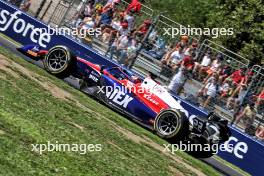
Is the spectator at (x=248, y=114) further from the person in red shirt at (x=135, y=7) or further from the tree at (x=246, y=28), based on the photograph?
the tree at (x=246, y=28)

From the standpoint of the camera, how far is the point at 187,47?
66.3 feet

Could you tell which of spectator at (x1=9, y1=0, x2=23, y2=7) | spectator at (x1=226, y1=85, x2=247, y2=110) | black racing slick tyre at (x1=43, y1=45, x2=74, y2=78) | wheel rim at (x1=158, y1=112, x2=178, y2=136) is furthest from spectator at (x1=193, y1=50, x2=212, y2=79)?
spectator at (x1=9, y1=0, x2=23, y2=7)

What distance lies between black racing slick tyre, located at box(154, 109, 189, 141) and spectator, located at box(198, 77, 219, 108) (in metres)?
4.25

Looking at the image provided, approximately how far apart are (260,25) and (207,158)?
15.8m

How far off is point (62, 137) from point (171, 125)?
6.20 meters

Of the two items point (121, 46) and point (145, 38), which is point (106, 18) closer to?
point (121, 46)

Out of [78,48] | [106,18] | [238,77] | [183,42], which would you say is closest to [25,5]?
[78,48]

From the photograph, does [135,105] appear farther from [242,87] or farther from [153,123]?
[242,87]

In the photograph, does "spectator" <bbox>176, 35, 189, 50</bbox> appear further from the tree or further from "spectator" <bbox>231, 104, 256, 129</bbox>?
the tree

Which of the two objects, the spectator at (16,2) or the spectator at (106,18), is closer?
the spectator at (106,18)

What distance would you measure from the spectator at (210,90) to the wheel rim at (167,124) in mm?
4241

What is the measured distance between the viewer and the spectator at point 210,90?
19562 mm

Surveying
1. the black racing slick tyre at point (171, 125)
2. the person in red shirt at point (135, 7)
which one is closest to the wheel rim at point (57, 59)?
the black racing slick tyre at point (171, 125)

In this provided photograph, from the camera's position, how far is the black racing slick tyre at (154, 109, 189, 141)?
1509 cm
